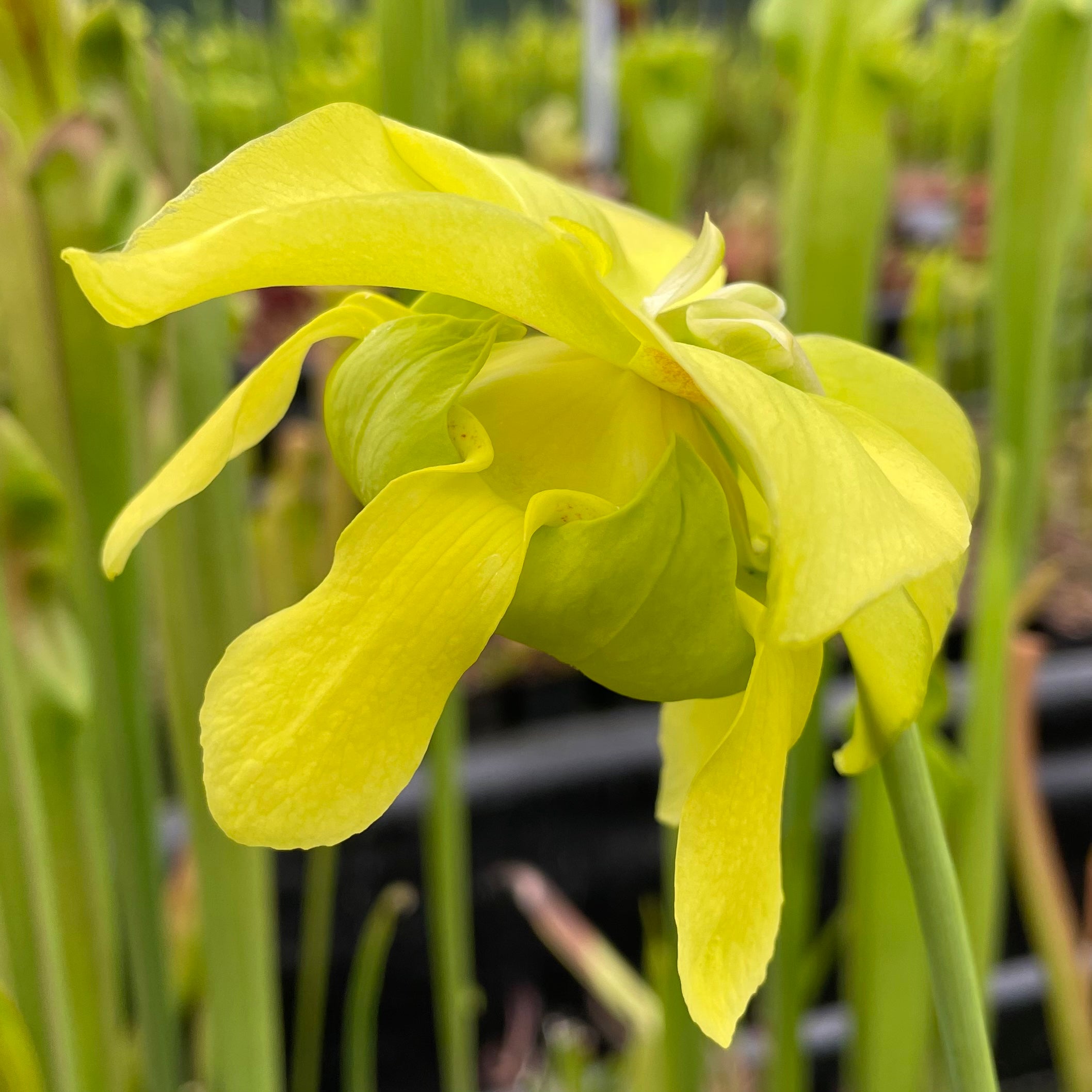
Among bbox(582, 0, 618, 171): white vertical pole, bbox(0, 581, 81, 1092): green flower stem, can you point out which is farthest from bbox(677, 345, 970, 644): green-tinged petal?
bbox(582, 0, 618, 171): white vertical pole

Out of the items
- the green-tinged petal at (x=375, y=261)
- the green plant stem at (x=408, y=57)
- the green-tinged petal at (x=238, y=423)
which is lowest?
the green-tinged petal at (x=238, y=423)

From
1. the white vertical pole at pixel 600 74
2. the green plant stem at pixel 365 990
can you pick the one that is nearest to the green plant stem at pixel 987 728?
the green plant stem at pixel 365 990

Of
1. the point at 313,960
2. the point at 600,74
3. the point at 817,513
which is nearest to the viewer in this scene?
the point at 817,513

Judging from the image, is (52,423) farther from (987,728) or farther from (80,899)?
(987,728)

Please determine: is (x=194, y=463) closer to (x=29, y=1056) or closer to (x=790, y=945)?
(x=29, y=1056)

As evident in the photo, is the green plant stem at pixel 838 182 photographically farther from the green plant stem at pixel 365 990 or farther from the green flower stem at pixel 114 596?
the green plant stem at pixel 365 990

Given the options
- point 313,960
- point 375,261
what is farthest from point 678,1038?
point 375,261
